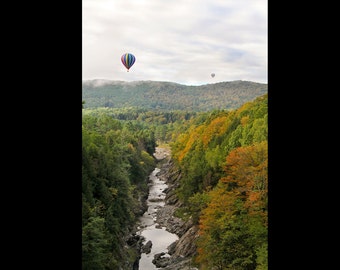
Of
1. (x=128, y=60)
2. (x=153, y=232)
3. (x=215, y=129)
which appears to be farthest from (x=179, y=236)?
(x=128, y=60)

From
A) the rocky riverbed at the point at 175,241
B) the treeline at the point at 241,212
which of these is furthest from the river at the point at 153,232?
the treeline at the point at 241,212

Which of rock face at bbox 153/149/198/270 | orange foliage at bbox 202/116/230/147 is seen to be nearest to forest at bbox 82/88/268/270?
rock face at bbox 153/149/198/270

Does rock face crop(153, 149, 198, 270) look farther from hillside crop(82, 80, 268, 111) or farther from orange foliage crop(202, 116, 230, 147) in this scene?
hillside crop(82, 80, 268, 111)

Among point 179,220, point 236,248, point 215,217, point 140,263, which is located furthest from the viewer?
point 179,220

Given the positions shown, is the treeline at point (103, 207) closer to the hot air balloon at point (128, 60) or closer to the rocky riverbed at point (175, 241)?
the rocky riverbed at point (175, 241)
